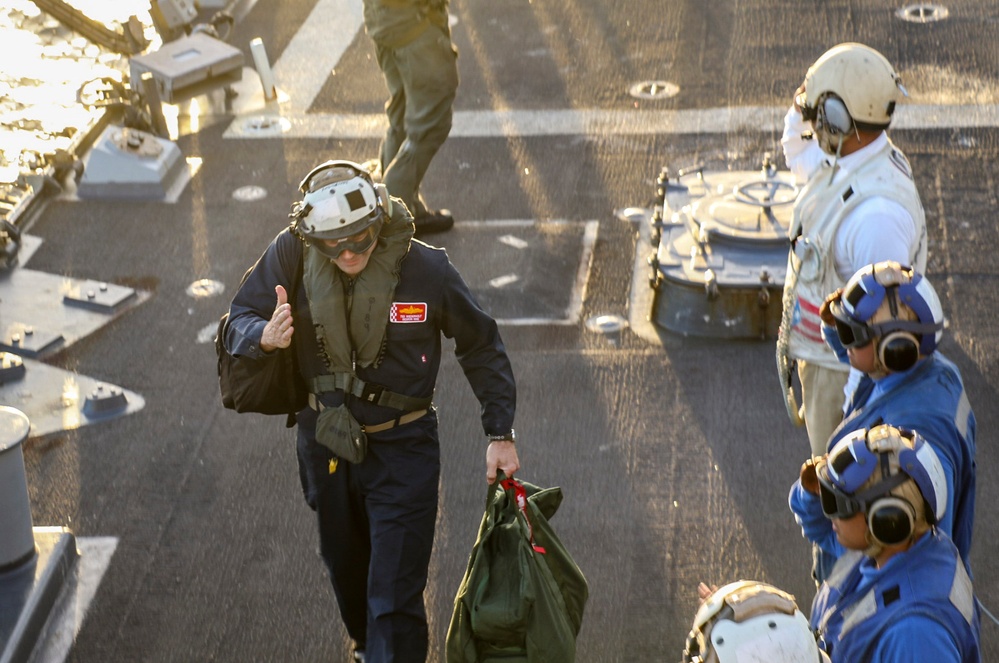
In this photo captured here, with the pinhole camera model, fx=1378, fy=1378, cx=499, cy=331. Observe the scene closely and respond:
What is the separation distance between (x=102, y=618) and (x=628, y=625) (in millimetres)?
2388

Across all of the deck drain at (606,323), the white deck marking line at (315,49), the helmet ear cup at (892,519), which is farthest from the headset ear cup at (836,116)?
the white deck marking line at (315,49)

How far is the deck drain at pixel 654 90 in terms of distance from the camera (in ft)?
38.5

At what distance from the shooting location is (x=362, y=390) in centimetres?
520

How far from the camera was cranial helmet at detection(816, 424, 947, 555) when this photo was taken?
3.57 metres

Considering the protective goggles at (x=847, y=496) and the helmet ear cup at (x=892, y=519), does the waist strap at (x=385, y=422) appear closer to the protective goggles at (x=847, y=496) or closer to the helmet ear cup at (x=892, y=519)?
the protective goggles at (x=847, y=496)

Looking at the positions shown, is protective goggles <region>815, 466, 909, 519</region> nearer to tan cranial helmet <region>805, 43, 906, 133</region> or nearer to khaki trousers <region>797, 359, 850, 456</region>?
khaki trousers <region>797, 359, 850, 456</region>

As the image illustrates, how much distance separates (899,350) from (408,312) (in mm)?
1819

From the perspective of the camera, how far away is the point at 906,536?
358 cm

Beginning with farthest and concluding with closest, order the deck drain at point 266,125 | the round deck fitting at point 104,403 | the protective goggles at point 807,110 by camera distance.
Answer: the deck drain at point 266,125 → the round deck fitting at point 104,403 → the protective goggles at point 807,110

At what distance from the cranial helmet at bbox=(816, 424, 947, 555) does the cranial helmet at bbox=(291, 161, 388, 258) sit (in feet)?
6.60

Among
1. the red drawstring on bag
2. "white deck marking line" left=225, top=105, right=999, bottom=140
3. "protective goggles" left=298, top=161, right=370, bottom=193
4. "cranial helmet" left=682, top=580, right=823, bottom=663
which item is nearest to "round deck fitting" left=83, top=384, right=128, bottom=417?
"protective goggles" left=298, top=161, right=370, bottom=193

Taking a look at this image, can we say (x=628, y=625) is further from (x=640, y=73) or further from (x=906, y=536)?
(x=640, y=73)

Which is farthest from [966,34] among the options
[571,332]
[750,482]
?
[750,482]

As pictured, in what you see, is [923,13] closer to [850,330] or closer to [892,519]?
[850,330]
